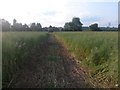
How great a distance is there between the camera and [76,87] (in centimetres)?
729

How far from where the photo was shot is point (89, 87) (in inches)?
288

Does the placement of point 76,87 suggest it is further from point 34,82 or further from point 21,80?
point 21,80

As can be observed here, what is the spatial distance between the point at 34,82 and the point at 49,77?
84cm

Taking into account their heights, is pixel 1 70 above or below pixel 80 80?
above

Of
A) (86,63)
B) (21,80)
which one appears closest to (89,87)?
(21,80)

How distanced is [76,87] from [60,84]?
0.51 metres

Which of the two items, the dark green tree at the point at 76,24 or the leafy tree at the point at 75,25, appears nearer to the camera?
the dark green tree at the point at 76,24

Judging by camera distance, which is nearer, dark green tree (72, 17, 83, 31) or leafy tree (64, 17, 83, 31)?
dark green tree (72, 17, 83, 31)

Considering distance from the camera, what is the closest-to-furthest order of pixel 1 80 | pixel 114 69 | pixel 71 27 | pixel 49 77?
1. pixel 1 80
2. pixel 114 69
3. pixel 49 77
4. pixel 71 27

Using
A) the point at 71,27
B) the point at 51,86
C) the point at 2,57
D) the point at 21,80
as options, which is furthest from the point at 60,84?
the point at 71,27

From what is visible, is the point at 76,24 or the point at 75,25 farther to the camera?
the point at 75,25

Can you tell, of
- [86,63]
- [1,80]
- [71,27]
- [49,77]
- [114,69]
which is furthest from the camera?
[71,27]

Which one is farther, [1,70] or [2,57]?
[2,57]

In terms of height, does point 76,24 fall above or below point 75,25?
above
